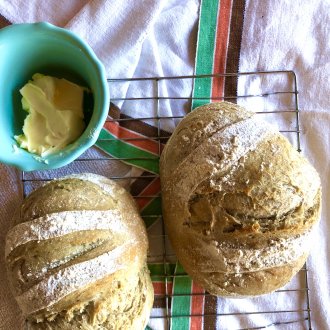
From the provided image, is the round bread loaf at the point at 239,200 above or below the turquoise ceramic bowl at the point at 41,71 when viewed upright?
below

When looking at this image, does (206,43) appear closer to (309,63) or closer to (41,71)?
(309,63)

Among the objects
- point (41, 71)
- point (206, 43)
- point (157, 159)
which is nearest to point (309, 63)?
point (206, 43)

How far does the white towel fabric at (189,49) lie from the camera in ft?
3.63

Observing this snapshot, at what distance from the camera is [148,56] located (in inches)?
44.5

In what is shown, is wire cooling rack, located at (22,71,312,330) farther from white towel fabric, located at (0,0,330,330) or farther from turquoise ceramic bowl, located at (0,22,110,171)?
turquoise ceramic bowl, located at (0,22,110,171)

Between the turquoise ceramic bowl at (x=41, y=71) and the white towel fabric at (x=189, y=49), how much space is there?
0.40 ft

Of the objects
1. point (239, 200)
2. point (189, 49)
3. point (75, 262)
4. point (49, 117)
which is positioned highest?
point (189, 49)

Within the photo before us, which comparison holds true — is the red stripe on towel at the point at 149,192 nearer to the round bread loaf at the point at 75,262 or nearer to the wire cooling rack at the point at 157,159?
the wire cooling rack at the point at 157,159

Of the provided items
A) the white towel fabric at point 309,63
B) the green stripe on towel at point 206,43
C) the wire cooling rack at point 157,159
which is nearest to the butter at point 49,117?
the wire cooling rack at point 157,159

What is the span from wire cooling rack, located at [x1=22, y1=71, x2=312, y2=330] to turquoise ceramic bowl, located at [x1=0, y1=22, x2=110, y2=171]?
134mm

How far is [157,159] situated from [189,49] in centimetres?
24

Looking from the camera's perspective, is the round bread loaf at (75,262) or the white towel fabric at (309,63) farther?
the white towel fabric at (309,63)

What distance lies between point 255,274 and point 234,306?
210mm

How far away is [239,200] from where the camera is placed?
3.06 ft
